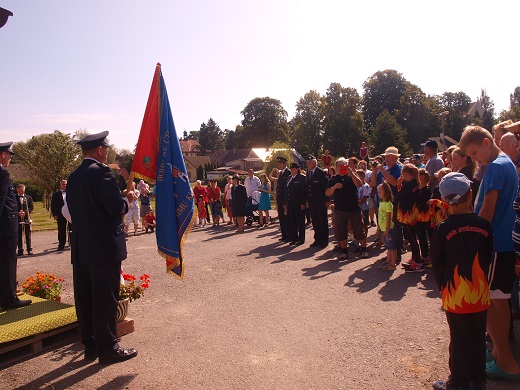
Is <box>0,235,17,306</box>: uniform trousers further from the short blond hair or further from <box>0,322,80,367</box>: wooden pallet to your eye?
the short blond hair

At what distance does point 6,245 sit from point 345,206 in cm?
625

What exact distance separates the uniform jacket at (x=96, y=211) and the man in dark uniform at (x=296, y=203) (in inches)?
281

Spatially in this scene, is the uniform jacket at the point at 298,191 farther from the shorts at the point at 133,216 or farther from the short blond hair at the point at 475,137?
the short blond hair at the point at 475,137

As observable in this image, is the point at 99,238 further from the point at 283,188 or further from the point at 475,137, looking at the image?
the point at 283,188

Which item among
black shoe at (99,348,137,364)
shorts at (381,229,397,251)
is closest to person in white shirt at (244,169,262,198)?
shorts at (381,229,397,251)

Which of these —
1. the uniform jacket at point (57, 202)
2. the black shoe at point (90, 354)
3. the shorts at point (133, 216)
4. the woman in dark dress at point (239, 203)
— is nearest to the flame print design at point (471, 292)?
the black shoe at point (90, 354)

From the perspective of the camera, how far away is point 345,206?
928cm

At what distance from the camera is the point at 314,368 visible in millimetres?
4316

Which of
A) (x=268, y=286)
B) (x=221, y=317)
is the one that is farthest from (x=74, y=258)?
(x=268, y=286)

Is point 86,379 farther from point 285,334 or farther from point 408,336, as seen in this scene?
point 408,336

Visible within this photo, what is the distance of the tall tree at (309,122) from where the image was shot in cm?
6700

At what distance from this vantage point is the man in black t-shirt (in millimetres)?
9258

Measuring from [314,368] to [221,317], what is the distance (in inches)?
79.0

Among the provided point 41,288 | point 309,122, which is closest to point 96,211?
point 41,288
